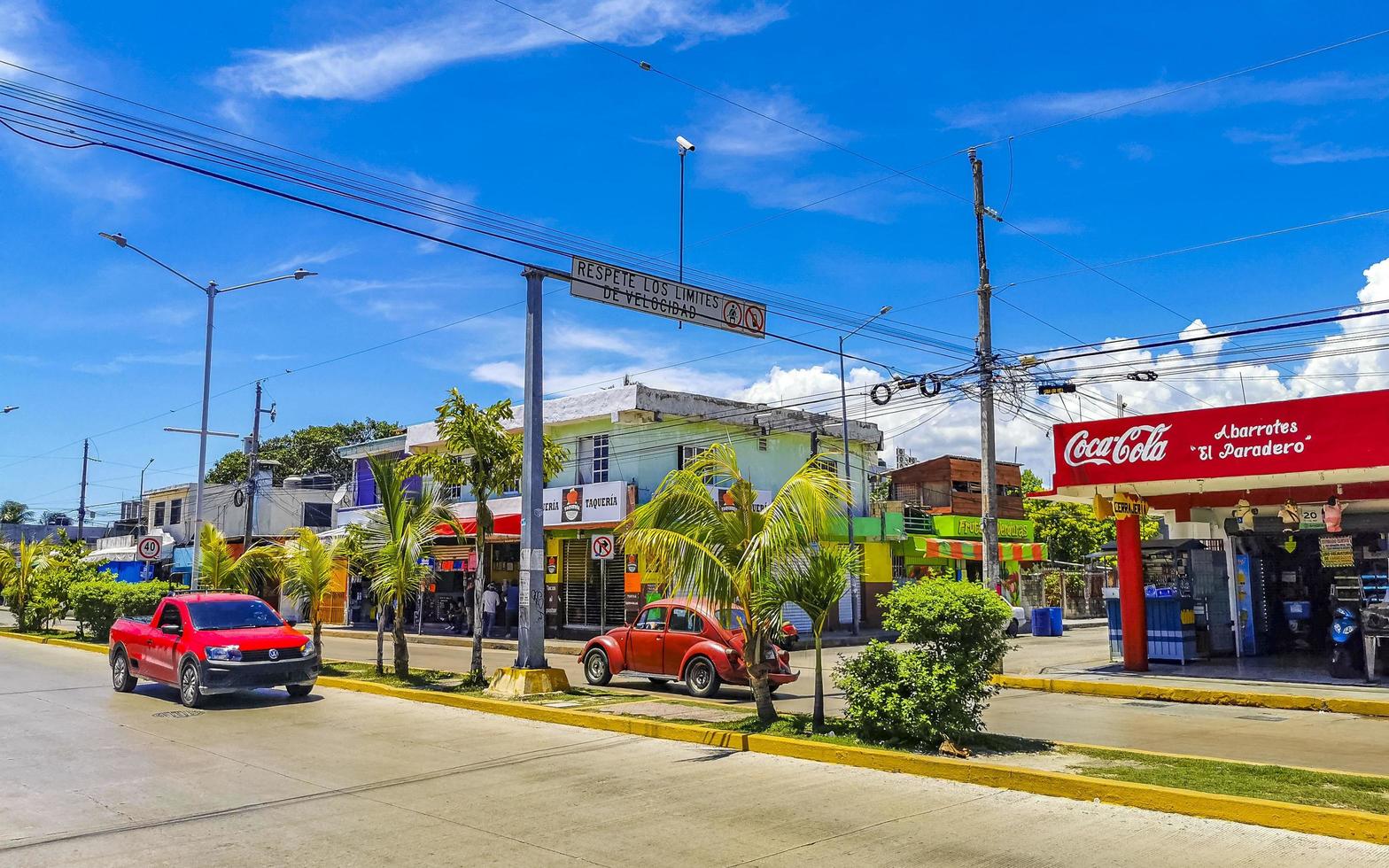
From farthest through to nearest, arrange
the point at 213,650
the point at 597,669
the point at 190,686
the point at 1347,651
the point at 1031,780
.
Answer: the point at 597,669
the point at 1347,651
the point at 190,686
the point at 213,650
the point at 1031,780

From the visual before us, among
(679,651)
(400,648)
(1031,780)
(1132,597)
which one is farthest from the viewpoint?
(1132,597)

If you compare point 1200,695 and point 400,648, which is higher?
point 400,648

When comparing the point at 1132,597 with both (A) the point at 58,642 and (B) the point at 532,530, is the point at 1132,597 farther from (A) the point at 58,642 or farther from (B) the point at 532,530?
(A) the point at 58,642

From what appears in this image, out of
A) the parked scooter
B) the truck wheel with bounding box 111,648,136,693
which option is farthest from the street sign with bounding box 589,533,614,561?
the parked scooter

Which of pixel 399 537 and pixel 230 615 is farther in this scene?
pixel 399 537

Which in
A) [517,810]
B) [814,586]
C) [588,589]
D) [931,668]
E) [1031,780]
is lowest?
[517,810]

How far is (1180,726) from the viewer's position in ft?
43.6

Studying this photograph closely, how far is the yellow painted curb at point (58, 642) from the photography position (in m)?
25.8

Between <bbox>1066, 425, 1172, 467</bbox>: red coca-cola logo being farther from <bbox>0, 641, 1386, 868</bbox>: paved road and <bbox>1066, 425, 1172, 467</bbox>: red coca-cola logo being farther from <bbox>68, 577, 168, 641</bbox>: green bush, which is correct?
<bbox>68, 577, 168, 641</bbox>: green bush

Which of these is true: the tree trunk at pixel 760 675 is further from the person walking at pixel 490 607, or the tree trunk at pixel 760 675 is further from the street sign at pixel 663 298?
the person walking at pixel 490 607

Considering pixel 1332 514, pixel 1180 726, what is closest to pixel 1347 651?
pixel 1332 514

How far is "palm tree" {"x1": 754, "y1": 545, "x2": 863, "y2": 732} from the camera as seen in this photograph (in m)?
11.5

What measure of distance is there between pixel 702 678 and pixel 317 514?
42515 mm

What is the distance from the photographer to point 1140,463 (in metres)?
18.4
